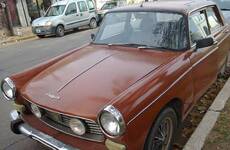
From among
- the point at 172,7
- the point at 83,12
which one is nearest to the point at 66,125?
the point at 172,7

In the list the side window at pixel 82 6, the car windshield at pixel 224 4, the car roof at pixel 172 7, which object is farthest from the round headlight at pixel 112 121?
the side window at pixel 82 6

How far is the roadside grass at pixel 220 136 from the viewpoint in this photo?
146 inches

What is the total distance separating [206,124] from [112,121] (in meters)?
1.85

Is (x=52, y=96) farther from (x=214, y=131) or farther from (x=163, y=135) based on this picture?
(x=214, y=131)

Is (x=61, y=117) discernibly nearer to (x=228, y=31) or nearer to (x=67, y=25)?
(x=228, y=31)

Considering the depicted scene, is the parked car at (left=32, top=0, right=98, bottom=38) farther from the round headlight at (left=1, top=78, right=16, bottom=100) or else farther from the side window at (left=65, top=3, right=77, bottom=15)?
the round headlight at (left=1, top=78, right=16, bottom=100)

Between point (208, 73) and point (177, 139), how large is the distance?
1.14 meters

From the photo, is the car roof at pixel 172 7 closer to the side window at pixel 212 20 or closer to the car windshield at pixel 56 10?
the side window at pixel 212 20

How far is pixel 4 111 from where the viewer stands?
18.0 ft

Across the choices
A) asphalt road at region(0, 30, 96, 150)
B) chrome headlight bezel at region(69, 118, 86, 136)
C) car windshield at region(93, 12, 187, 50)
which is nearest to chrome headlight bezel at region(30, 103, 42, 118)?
chrome headlight bezel at region(69, 118, 86, 136)

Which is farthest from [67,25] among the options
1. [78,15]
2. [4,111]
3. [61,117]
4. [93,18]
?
[61,117]

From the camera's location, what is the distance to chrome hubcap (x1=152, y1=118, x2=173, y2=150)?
3330mm

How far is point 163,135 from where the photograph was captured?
345 centimetres

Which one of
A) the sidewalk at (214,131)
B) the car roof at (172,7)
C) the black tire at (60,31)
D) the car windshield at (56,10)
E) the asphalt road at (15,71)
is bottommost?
the black tire at (60,31)
